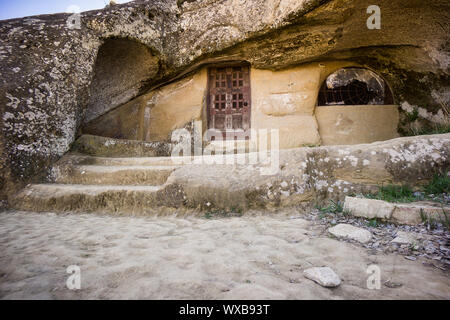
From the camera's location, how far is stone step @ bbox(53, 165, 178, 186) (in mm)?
2949

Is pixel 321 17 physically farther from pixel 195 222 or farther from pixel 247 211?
pixel 195 222

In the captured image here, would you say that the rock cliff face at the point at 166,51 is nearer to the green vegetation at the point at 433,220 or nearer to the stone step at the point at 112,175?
the stone step at the point at 112,175

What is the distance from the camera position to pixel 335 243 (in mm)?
1506

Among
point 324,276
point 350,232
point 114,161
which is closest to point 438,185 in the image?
point 350,232

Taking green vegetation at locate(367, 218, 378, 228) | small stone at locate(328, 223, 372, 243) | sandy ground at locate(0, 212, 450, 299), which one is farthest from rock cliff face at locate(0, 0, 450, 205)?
small stone at locate(328, 223, 372, 243)

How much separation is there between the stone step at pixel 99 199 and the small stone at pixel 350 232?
5.02ft

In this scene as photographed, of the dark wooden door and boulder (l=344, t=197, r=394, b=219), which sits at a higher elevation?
the dark wooden door

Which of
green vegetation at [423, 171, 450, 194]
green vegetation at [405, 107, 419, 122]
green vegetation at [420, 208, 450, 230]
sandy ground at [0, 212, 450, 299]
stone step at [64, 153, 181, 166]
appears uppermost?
green vegetation at [405, 107, 419, 122]

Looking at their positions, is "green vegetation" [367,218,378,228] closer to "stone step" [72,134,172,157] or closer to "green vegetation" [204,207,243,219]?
"green vegetation" [204,207,243,219]

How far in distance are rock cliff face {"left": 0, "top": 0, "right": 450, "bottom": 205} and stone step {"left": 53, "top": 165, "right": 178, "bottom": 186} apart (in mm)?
342
